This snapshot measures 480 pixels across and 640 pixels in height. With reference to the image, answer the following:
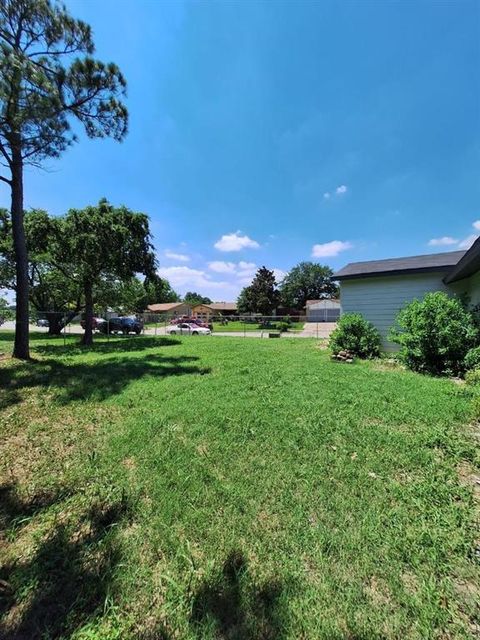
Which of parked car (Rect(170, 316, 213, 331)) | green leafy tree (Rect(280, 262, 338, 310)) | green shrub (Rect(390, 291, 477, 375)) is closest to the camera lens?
green shrub (Rect(390, 291, 477, 375))

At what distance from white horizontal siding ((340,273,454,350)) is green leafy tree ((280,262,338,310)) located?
46637 millimetres

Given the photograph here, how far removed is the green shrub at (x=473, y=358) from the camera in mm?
6004

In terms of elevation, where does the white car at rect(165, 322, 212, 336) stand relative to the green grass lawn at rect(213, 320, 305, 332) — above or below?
above

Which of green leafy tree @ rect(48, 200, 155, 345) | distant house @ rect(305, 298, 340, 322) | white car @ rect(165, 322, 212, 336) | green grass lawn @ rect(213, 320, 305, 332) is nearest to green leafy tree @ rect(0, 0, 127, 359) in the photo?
green leafy tree @ rect(48, 200, 155, 345)

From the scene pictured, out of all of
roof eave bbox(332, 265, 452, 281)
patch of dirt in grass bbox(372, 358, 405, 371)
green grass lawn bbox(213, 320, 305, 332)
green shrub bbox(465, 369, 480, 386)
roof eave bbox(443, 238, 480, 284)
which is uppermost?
roof eave bbox(332, 265, 452, 281)

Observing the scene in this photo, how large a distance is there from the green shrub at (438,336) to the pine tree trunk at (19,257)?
9.47 meters

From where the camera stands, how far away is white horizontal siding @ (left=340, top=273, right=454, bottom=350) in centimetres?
856

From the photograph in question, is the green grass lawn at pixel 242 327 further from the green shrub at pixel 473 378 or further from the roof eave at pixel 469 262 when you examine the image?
the green shrub at pixel 473 378

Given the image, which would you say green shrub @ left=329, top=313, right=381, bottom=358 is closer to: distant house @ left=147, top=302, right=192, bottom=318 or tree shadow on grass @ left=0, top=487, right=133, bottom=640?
tree shadow on grass @ left=0, top=487, right=133, bottom=640

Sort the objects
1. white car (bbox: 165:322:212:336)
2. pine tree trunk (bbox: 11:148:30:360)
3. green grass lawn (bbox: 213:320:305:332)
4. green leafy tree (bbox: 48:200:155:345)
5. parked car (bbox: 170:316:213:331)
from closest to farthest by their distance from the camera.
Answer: pine tree trunk (bbox: 11:148:30:360)
green leafy tree (bbox: 48:200:155:345)
white car (bbox: 165:322:212:336)
parked car (bbox: 170:316:213:331)
green grass lawn (bbox: 213:320:305:332)

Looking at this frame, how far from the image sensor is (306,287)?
2259 inches

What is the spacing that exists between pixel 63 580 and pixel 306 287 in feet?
190

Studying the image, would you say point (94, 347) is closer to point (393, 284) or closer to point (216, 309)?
point (393, 284)

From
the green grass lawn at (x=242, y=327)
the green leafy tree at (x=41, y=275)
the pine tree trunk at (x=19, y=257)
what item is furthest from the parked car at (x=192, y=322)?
the pine tree trunk at (x=19, y=257)
